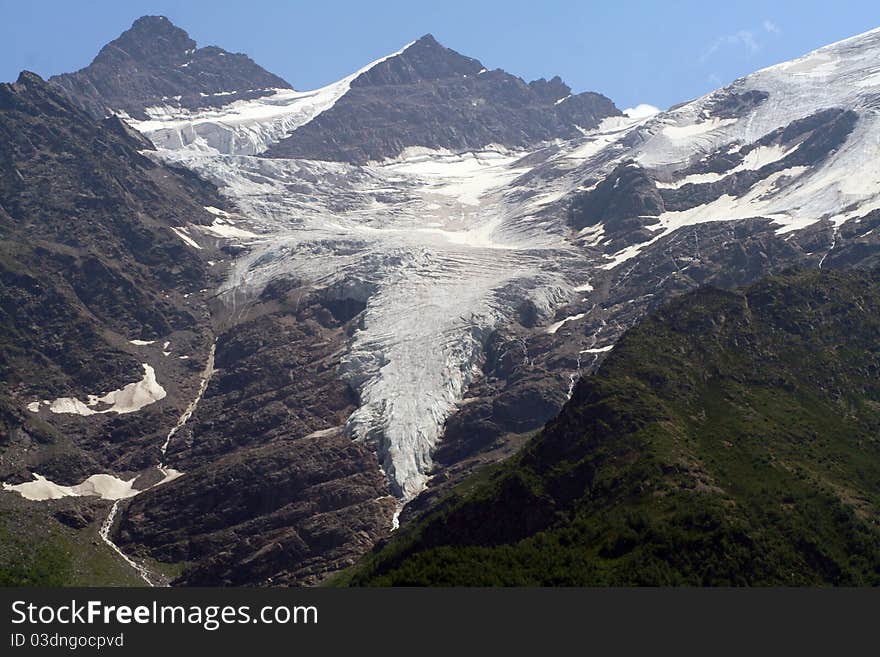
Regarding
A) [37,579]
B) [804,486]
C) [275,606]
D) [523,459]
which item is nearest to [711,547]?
[804,486]

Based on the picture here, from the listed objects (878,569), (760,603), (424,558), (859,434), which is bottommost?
(760,603)

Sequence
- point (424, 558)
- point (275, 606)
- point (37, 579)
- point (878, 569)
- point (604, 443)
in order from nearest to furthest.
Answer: point (275, 606), point (878, 569), point (424, 558), point (604, 443), point (37, 579)

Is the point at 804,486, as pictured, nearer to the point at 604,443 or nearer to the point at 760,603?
the point at 604,443

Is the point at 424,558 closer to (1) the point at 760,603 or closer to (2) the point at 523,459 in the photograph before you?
(2) the point at 523,459

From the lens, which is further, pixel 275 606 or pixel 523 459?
pixel 523 459

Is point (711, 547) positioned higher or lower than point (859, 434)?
lower

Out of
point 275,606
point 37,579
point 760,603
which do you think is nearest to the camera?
point 275,606
